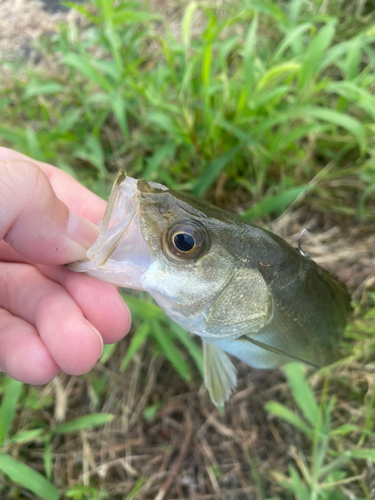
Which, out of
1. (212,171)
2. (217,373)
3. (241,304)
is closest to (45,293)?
(241,304)

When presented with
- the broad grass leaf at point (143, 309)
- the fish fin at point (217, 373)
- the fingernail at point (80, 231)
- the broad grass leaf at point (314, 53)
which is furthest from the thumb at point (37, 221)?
the broad grass leaf at point (314, 53)

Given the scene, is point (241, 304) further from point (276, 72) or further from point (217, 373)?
point (276, 72)

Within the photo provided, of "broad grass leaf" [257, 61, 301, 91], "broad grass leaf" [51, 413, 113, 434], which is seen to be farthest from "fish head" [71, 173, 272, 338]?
"broad grass leaf" [257, 61, 301, 91]

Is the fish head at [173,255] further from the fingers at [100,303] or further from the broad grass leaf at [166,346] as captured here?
the broad grass leaf at [166,346]

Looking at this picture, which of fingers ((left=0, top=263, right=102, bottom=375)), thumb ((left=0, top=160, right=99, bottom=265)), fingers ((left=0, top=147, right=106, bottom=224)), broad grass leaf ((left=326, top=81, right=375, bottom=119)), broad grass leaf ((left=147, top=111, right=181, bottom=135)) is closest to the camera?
thumb ((left=0, top=160, right=99, bottom=265))

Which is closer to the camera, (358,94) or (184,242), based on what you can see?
(184,242)

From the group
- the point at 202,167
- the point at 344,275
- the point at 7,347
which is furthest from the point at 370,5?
the point at 7,347

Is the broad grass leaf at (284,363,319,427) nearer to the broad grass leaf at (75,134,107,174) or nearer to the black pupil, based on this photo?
→ the black pupil
